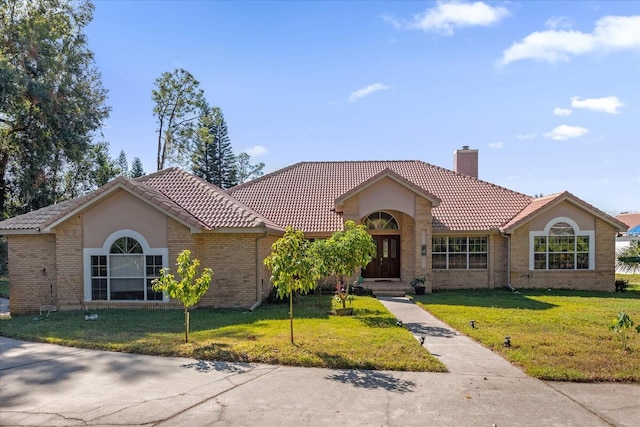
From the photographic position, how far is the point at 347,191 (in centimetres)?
1973

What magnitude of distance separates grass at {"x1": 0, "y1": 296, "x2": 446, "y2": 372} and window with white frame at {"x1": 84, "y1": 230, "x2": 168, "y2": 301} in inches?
26.6

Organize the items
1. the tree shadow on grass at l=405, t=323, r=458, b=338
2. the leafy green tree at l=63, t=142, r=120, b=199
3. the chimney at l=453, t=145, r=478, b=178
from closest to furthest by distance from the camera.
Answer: the tree shadow on grass at l=405, t=323, r=458, b=338 → the chimney at l=453, t=145, r=478, b=178 → the leafy green tree at l=63, t=142, r=120, b=199

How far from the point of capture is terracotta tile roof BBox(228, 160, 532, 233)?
65.0 ft

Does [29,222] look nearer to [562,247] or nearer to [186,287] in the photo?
[186,287]

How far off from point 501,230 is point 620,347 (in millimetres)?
10420

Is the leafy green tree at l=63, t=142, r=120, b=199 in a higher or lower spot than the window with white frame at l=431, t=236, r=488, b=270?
higher

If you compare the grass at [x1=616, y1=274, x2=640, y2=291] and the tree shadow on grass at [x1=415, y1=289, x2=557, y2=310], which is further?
the grass at [x1=616, y1=274, x2=640, y2=291]

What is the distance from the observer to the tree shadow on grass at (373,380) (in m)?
6.75

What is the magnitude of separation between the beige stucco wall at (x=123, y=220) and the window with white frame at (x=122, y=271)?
0.34 metres

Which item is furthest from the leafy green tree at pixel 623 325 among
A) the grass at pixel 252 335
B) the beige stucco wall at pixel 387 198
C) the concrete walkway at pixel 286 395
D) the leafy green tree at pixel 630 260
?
the leafy green tree at pixel 630 260

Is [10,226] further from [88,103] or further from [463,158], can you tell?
[463,158]

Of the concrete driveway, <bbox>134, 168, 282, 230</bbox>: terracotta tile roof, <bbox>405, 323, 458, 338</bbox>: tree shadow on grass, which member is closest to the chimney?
<bbox>134, 168, 282, 230</bbox>: terracotta tile roof

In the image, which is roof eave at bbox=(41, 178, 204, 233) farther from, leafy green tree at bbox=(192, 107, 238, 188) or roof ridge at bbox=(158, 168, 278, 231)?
leafy green tree at bbox=(192, 107, 238, 188)

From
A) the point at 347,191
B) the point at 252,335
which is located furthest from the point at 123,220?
the point at 347,191
